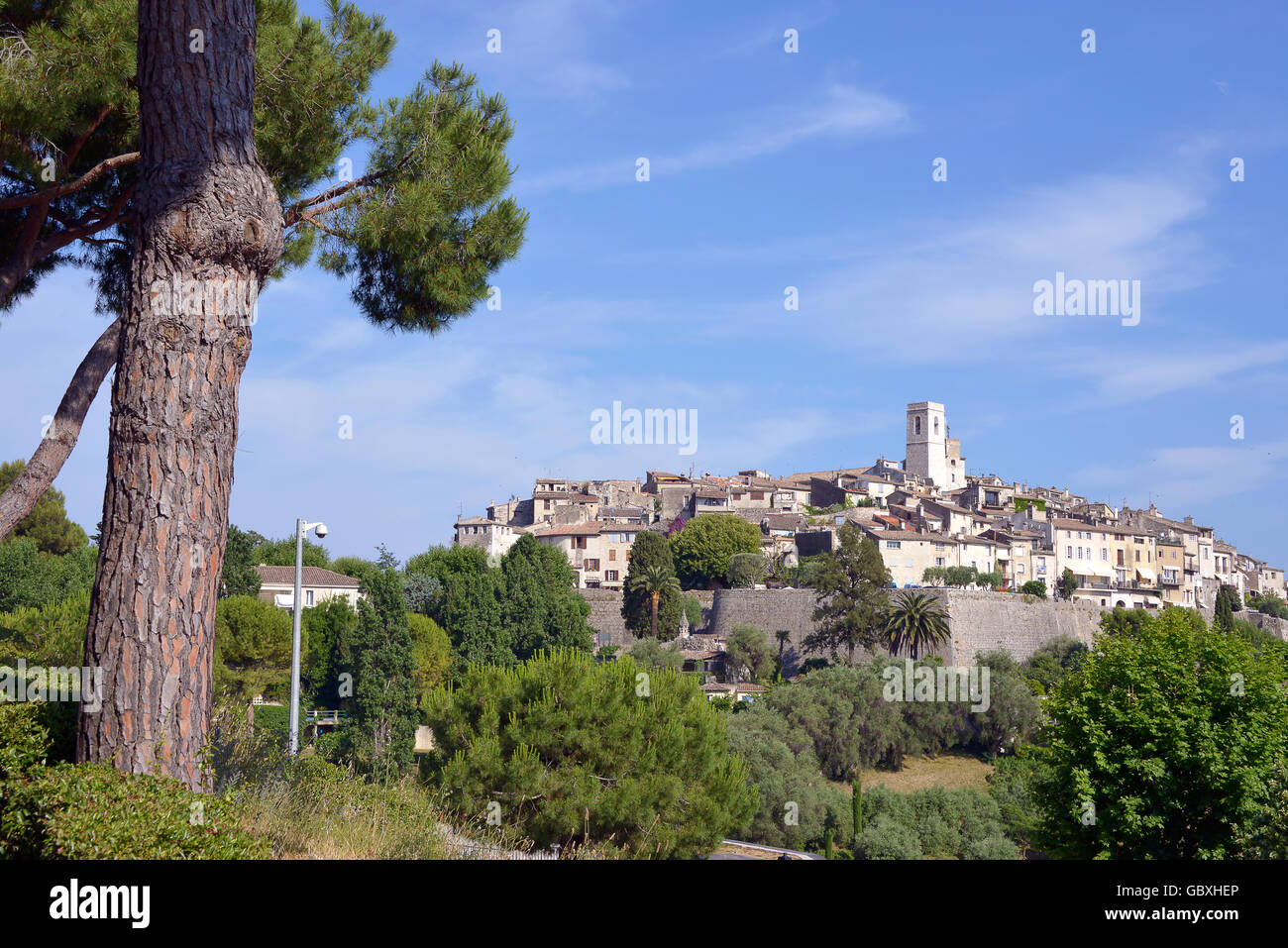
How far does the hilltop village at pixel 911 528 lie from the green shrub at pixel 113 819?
229ft

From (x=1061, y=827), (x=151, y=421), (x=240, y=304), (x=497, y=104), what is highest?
(x=497, y=104)

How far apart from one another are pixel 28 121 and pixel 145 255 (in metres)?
4.13

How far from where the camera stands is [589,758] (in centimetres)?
1586

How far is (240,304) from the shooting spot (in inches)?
226

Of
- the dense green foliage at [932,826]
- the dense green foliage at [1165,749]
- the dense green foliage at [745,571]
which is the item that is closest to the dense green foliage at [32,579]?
the dense green foliage at [932,826]

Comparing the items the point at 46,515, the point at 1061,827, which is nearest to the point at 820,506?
the point at 46,515

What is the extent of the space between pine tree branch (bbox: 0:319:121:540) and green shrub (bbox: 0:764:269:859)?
561cm

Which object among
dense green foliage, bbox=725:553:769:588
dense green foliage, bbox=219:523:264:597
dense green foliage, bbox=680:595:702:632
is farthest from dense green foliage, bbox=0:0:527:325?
dense green foliage, bbox=725:553:769:588

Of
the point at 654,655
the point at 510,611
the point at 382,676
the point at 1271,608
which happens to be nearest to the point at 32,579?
the point at 382,676

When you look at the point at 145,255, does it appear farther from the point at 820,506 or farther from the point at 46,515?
the point at 820,506

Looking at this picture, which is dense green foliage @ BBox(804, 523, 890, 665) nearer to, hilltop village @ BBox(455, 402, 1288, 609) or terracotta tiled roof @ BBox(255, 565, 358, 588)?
hilltop village @ BBox(455, 402, 1288, 609)

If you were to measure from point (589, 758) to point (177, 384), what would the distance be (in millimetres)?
11549

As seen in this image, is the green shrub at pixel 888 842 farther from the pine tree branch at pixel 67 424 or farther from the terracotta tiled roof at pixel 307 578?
the terracotta tiled roof at pixel 307 578
